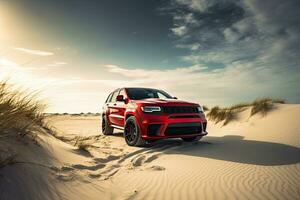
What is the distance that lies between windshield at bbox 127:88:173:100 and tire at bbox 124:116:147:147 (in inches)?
38.4

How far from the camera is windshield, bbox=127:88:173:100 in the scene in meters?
9.44

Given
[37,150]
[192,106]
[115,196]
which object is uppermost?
[192,106]

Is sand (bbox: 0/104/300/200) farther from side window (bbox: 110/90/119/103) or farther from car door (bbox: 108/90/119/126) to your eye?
side window (bbox: 110/90/119/103)

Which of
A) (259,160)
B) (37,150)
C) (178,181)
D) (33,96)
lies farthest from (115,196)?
(259,160)

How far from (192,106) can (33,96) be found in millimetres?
4437

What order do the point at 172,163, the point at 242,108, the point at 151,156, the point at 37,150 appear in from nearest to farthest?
the point at 37,150 → the point at 172,163 → the point at 151,156 → the point at 242,108

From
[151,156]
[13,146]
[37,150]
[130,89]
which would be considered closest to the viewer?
[13,146]

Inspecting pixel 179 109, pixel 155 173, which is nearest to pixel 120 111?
pixel 179 109

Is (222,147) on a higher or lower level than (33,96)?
lower

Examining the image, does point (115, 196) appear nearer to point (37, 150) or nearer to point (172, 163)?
point (37, 150)

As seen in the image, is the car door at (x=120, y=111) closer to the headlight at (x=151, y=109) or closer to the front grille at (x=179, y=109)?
the headlight at (x=151, y=109)

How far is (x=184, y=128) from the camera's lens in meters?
7.94

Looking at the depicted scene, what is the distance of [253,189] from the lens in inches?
164

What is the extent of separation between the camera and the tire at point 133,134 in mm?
8008
